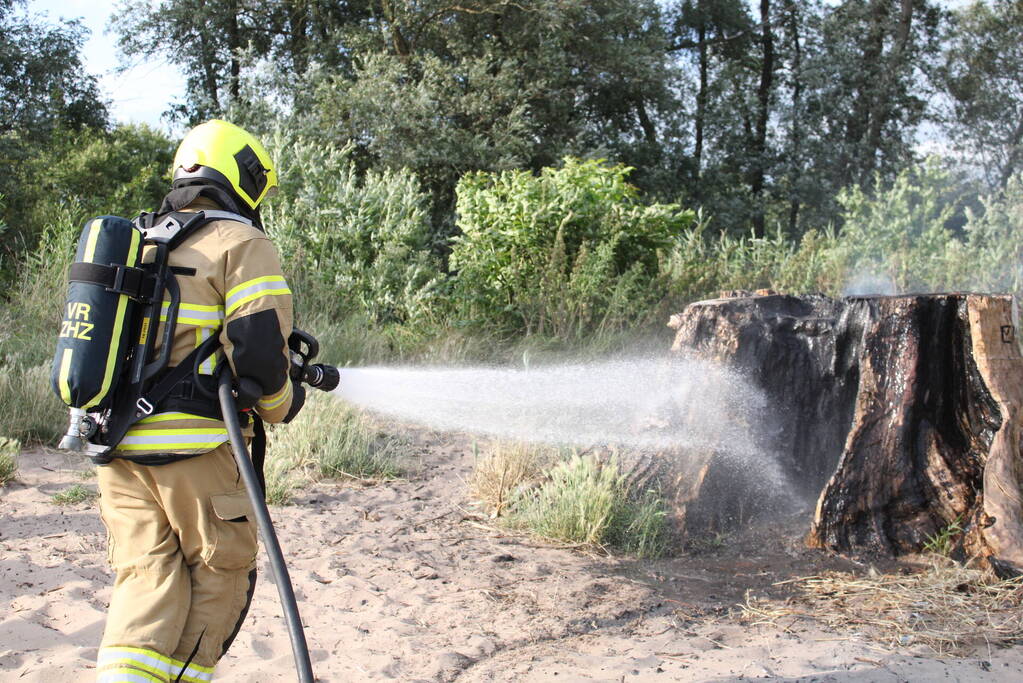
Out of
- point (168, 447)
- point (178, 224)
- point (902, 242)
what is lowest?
point (168, 447)

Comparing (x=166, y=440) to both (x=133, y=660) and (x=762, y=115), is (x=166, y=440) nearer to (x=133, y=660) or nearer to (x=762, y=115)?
(x=133, y=660)

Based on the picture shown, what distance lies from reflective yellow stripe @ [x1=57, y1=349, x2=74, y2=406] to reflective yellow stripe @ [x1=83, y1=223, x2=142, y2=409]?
0.17ft

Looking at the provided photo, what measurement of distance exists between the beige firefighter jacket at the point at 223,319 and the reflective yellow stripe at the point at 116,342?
100 millimetres

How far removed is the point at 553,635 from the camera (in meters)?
3.42

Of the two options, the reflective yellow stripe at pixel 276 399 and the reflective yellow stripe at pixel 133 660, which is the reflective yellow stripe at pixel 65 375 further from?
the reflective yellow stripe at pixel 133 660

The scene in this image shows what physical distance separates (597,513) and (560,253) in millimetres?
4156

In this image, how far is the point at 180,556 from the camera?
226cm

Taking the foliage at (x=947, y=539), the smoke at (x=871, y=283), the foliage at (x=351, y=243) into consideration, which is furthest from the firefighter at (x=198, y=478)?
the smoke at (x=871, y=283)

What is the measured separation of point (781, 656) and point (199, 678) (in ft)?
6.51

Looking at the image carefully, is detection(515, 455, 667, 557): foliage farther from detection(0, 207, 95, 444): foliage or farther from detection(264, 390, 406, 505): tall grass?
detection(0, 207, 95, 444): foliage

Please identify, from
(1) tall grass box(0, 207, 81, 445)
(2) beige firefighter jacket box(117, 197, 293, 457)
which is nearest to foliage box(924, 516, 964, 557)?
(2) beige firefighter jacket box(117, 197, 293, 457)

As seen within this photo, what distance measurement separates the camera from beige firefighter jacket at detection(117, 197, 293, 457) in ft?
7.27

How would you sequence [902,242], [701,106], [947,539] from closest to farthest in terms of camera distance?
[947,539]
[902,242]
[701,106]

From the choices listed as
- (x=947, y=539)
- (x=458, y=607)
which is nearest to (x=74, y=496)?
(x=458, y=607)
